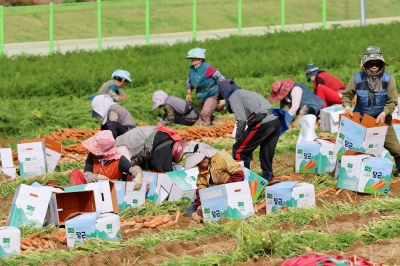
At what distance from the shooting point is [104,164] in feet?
36.0

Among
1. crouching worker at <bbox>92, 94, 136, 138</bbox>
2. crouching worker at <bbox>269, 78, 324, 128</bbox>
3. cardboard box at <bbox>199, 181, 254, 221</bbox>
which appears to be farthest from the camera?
crouching worker at <bbox>269, 78, 324, 128</bbox>

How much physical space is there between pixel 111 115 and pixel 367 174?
12.1 ft

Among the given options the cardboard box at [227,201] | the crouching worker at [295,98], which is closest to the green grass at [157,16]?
the crouching worker at [295,98]

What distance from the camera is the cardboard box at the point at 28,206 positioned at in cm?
975

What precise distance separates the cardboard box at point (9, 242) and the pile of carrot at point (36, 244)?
17 centimetres

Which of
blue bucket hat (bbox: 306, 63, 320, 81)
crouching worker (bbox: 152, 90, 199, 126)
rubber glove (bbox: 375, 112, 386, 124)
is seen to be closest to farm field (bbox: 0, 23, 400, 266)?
crouching worker (bbox: 152, 90, 199, 126)

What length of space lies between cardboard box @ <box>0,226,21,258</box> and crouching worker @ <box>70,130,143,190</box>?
220cm

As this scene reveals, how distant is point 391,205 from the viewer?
9.59 m

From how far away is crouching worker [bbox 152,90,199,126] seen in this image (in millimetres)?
16438

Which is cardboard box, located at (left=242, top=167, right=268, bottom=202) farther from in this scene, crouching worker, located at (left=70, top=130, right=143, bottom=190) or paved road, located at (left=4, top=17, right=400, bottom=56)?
paved road, located at (left=4, top=17, right=400, bottom=56)

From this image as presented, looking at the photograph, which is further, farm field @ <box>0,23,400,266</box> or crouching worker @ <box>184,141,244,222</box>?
crouching worker @ <box>184,141,244,222</box>

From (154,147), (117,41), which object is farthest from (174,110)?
(117,41)

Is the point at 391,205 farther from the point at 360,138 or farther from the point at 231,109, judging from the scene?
the point at 231,109

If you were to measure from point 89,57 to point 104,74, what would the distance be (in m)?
2.92
